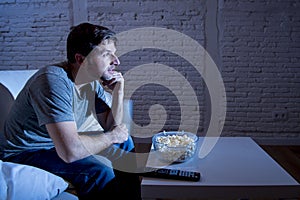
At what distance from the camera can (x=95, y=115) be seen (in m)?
1.82

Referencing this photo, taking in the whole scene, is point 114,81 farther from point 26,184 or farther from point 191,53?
point 191,53

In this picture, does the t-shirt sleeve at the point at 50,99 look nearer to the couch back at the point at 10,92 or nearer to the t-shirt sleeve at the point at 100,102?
the t-shirt sleeve at the point at 100,102

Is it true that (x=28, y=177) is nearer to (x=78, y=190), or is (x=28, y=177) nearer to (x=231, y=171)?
(x=78, y=190)

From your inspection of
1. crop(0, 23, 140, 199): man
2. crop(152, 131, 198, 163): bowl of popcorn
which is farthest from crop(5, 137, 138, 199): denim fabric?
crop(152, 131, 198, 163): bowl of popcorn

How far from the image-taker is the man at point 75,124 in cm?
132

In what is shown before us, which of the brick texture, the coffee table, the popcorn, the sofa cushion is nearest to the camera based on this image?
the sofa cushion

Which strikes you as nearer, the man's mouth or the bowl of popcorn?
the bowl of popcorn

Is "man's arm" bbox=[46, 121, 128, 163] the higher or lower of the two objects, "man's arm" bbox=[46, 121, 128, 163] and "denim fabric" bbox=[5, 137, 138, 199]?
the higher

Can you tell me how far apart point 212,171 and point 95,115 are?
0.71m

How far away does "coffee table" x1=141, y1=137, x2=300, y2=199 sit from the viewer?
1283 millimetres

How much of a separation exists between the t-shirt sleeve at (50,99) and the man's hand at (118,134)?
0.23 meters

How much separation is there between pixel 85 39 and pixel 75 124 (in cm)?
40

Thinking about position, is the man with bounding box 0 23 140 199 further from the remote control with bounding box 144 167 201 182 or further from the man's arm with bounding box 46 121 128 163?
the remote control with bounding box 144 167 201 182

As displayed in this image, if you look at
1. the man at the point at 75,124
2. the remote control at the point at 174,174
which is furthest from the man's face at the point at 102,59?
the remote control at the point at 174,174
